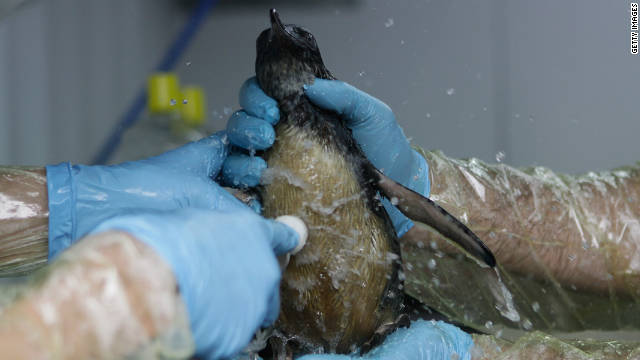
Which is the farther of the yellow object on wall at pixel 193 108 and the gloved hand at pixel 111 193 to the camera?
the yellow object on wall at pixel 193 108

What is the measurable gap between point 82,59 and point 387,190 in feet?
9.35

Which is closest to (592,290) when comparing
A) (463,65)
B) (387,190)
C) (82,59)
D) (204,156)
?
(387,190)

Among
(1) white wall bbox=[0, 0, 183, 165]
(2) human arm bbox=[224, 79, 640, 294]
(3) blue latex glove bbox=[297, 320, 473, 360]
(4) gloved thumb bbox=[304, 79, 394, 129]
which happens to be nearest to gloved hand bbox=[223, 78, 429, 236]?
(4) gloved thumb bbox=[304, 79, 394, 129]

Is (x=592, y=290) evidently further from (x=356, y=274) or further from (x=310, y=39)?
(x=310, y=39)

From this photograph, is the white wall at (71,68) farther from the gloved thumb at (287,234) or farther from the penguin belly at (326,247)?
the gloved thumb at (287,234)

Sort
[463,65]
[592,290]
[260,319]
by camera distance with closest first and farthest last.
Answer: [260,319] < [592,290] < [463,65]

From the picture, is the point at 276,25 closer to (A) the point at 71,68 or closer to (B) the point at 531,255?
(B) the point at 531,255

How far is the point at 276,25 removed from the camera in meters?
1.52

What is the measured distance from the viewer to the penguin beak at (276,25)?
150 centimetres

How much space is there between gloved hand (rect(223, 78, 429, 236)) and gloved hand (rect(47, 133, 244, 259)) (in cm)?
14

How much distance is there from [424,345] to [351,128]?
731 mm

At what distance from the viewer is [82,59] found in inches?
146

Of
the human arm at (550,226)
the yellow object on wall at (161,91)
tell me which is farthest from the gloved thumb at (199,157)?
the yellow object on wall at (161,91)

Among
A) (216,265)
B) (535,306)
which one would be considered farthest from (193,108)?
(216,265)
